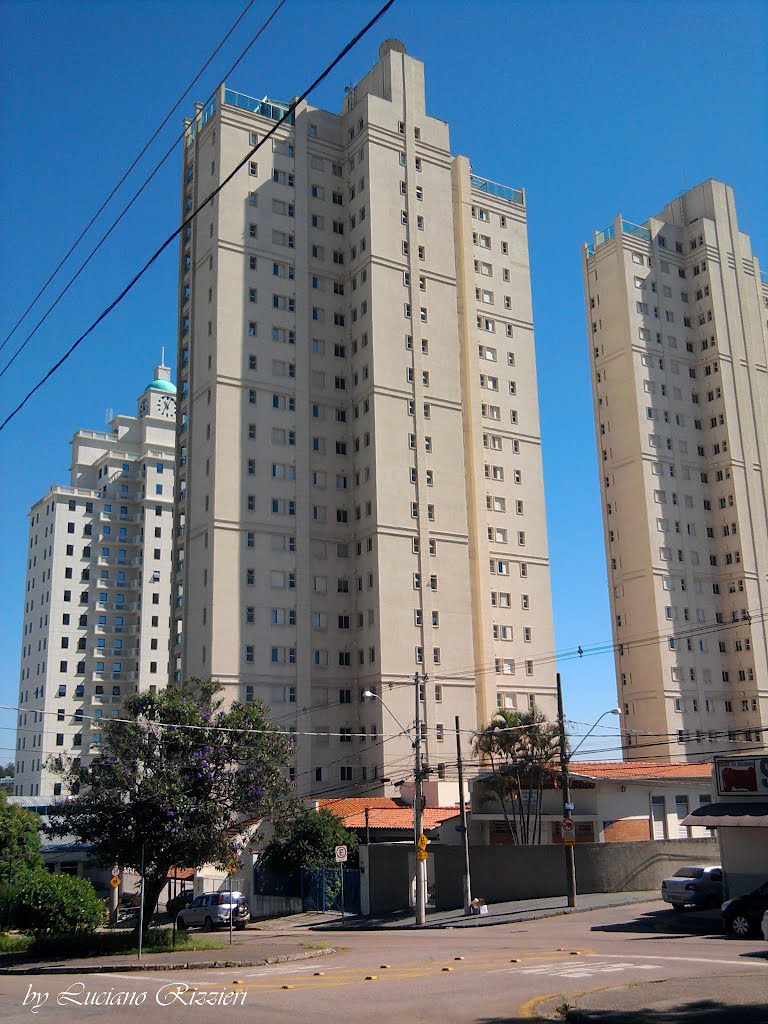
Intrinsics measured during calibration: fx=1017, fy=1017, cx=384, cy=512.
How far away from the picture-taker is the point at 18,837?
5350 centimetres

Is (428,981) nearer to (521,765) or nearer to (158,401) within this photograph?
(521,765)

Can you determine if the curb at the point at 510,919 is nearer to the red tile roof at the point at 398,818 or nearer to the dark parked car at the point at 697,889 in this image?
the dark parked car at the point at 697,889

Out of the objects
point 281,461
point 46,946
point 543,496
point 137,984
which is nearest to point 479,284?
point 543,496

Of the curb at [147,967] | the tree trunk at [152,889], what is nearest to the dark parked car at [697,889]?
the curb at [147,967]

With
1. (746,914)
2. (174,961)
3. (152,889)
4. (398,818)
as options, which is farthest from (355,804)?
(746,914)

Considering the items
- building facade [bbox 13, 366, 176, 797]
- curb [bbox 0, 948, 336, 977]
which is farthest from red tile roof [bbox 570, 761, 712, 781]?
building facade [bbox 13, 366, 176, 797]

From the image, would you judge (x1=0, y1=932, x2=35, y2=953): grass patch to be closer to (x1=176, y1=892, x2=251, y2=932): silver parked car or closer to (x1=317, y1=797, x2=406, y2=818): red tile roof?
(x1=176, y1=892, x2=251, y2=932): silver parked car

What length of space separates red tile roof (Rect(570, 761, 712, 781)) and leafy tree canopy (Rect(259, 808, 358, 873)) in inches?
470

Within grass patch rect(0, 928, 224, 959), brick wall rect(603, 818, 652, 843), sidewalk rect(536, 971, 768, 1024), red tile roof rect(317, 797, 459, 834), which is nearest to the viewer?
sidewalk rect(536, 971, 768, 1024)

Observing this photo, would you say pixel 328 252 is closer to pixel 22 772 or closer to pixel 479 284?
pixel 479 284

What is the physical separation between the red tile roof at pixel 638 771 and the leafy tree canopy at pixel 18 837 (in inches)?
1064

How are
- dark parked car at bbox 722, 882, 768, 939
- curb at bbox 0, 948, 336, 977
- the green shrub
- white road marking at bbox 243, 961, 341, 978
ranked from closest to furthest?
white road marking at bbox 243, 961, 341, 978, dark parked car at bbox 722, 882, 768, 939, curb at bbox 0, 948, 336, 977, the green shrub

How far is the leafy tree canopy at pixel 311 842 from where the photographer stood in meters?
50.1

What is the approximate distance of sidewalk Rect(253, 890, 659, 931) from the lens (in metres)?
37.6
